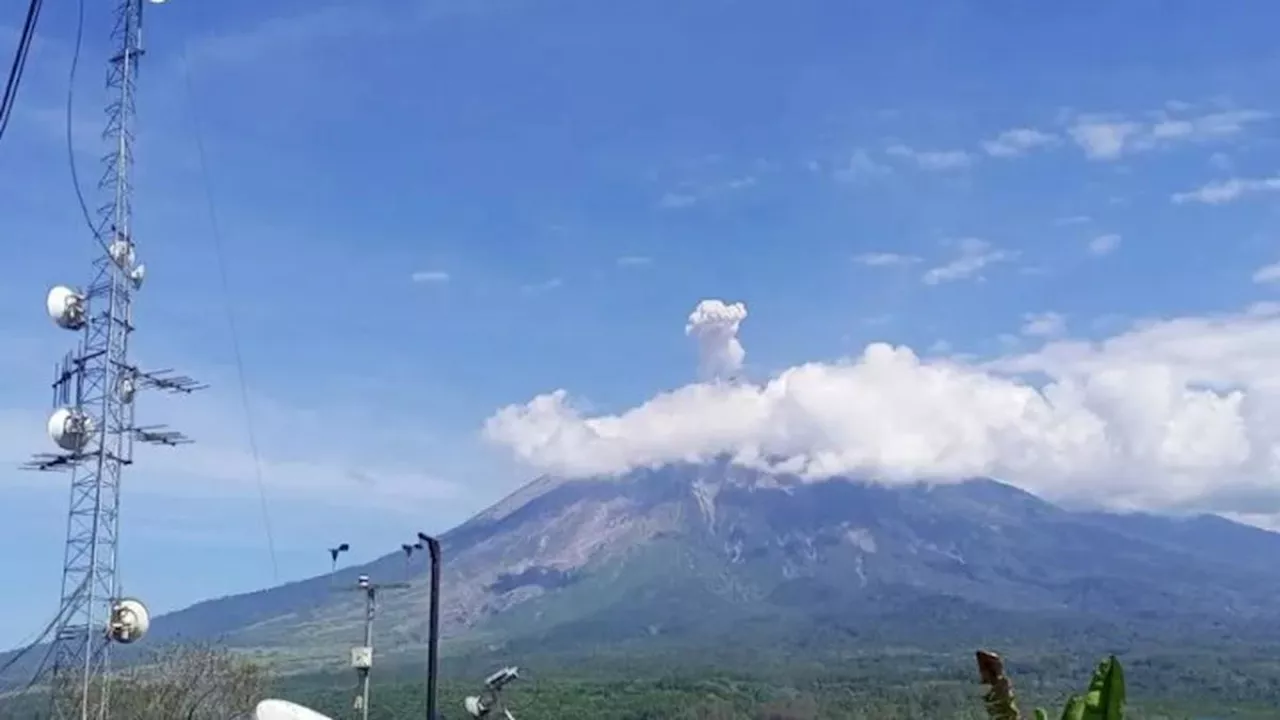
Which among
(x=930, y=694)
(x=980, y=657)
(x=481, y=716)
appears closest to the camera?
(x=980, y=657)

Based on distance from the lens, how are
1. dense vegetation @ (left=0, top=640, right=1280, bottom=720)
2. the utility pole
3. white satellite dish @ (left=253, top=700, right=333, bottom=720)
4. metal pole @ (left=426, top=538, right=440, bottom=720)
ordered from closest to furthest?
white satellite dish @ (left=253, top=700, right=333, bottom=720)
metal pole @ (left=426, top=538, right=440, bottom=720)
the utility pole
dense vegetation @ (left=0, top=640, right=1280, bottom=720)

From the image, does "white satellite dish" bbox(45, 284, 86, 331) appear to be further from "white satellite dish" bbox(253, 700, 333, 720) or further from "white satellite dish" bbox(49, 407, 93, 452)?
"white satellite dish" bbox(253, 700, 333, 720)

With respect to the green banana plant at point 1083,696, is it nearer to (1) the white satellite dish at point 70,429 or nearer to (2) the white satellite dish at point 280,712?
(2) the white satellite dish at point 280,712

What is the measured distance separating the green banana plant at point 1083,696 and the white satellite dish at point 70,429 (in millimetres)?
25350

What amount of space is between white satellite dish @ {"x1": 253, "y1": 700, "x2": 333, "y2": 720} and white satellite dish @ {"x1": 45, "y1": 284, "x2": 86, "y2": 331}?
16.1 meters

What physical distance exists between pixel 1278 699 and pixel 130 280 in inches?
6390

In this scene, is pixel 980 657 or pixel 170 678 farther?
pixel 170 678

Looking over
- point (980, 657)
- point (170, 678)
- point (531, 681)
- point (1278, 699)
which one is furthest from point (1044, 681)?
point (980, 657)

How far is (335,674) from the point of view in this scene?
189 metres

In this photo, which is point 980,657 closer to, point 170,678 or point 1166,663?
point 170,678

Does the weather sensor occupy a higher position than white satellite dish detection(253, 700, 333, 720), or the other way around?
the weather sensor

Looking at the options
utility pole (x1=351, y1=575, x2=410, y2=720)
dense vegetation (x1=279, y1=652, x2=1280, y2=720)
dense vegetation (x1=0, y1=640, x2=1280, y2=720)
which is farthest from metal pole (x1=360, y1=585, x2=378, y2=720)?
dense vegetation (x1=279, y1=652, x2=1280, y2=720)

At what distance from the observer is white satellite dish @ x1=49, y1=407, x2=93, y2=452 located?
27438mm

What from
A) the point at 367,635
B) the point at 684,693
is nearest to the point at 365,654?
the point at 367,635
